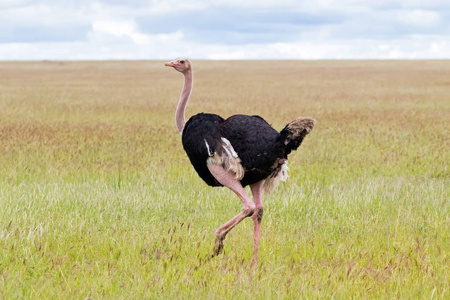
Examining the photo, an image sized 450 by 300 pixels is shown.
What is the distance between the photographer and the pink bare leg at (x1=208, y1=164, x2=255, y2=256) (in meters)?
5.09

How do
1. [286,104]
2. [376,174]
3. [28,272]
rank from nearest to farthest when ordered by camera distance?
[28,272], [376,174], [286,104]

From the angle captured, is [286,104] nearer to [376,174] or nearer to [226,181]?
[376,174]

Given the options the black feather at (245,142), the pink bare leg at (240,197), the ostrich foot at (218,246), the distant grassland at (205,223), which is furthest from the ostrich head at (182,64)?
the ostrich foot at (218,246)

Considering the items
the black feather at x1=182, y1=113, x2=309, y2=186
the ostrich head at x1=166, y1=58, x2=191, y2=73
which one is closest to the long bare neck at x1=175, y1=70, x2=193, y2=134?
the ostrich head at x1=166, y1=58, x2=191, y2=73

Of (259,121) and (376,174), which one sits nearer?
→ (259,121)

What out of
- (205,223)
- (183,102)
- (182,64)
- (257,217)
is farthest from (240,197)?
(182,64)

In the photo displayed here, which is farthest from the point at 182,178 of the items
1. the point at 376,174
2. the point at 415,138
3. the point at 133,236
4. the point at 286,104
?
the point at 286,104

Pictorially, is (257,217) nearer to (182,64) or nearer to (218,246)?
(218,246)

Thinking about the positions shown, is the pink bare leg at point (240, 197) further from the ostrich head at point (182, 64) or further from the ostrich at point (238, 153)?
the ostrich head at point (182, 64)

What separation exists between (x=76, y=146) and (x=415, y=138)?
7.53m

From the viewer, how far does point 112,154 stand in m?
11.3

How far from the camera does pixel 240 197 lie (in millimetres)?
5191

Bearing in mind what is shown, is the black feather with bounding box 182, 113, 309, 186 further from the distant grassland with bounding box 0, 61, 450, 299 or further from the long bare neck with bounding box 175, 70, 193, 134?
the distant grassland with bounding box 0, 61, 450, 299

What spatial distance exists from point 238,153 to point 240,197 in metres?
0.38
